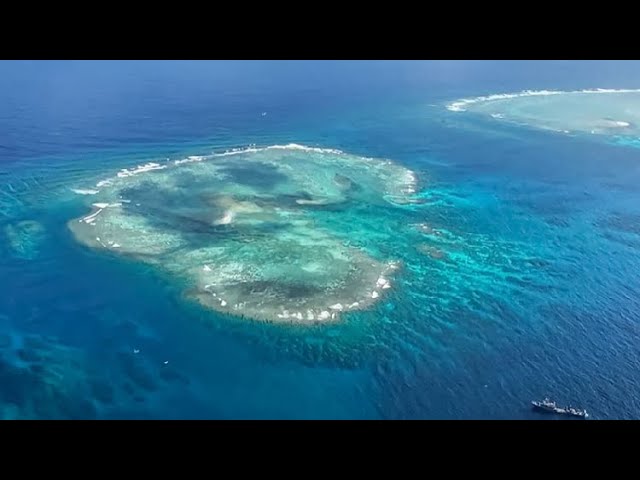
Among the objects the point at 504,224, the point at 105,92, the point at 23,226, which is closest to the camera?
the point at 23,226

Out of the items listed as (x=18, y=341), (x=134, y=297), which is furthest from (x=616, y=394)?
(x=18, y=341)

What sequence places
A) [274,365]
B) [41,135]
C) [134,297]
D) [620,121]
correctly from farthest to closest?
[620,121]
[41,135]
[134,297]
[274,365]

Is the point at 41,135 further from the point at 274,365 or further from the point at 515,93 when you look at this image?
the point at 515,93

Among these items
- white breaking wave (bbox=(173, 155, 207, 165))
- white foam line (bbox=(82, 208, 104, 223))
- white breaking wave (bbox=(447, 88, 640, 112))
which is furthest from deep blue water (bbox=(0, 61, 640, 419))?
white breaking wave (bbox=(447, 88, 640, 112))

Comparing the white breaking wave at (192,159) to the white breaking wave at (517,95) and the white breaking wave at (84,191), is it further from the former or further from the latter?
the white breaking wave at (517,95)

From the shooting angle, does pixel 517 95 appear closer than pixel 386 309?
No

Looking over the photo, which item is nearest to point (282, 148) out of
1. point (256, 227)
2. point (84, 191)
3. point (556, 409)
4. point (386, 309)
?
point (256, 227)

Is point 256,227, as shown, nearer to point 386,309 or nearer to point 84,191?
point 386,309
